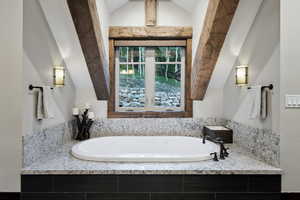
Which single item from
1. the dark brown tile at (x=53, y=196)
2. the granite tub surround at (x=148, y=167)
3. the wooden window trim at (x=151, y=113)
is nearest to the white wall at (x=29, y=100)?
the granite tub surround at (x=148, y=167)

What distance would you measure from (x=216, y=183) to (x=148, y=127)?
153 centimetres

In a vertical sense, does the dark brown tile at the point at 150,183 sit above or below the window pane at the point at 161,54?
below

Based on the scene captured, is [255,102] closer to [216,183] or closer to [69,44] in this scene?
[216,183]

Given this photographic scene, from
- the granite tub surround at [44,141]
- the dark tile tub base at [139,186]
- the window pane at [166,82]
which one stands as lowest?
the dark tile tub base at [139,186]

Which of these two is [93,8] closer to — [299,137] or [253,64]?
[253,64]

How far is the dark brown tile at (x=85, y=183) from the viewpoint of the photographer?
193 cm

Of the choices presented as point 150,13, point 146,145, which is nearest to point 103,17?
point 150,13

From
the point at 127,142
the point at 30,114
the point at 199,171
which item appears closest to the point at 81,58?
the point at 30,114

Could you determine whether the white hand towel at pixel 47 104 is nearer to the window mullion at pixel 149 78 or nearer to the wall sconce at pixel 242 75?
the window mullion at pixel 149 78

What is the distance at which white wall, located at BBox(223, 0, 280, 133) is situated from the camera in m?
2.05

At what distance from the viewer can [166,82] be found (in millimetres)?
3451

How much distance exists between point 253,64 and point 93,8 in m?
1.89

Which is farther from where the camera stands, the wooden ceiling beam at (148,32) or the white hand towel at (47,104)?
the wooden ceiling beam at (148,32)

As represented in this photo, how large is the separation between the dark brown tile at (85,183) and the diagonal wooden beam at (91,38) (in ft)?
4.55
